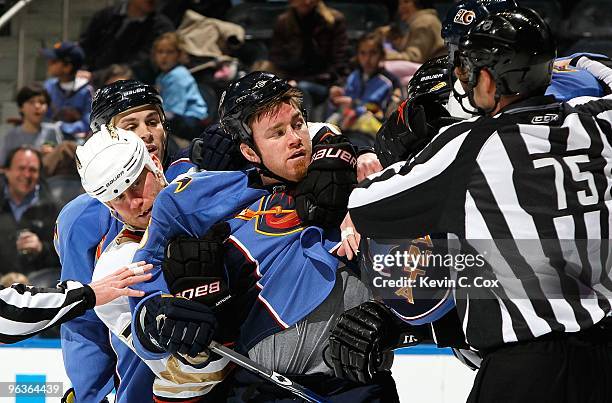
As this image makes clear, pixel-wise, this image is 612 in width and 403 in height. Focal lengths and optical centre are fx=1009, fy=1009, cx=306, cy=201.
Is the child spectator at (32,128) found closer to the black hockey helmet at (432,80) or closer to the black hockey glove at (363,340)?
the black hockey helmet at (432,80)

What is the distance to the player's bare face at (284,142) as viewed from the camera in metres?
2.51

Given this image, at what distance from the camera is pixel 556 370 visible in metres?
1.90

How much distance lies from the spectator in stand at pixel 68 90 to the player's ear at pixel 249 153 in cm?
371

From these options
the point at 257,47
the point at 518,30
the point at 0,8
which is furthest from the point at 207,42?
the point at 518,30

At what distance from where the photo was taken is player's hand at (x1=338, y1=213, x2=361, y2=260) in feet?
7.63

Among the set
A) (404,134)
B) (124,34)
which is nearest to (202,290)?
(404,134)

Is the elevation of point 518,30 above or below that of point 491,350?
above

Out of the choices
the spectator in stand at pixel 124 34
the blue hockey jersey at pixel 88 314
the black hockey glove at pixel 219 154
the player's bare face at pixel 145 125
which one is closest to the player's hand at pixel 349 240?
the black hockey glove at pixel 219 154

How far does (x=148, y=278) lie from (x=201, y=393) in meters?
0.33

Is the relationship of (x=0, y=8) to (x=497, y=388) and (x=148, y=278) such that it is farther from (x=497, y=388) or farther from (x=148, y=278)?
(x=497, y=388)

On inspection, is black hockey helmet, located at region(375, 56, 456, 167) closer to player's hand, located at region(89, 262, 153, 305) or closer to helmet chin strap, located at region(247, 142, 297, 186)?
helmet chin strap, located at region(247, 142, 297, 186)

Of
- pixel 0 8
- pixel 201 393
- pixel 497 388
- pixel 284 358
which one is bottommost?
pixel 0 8

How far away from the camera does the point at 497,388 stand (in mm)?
1953

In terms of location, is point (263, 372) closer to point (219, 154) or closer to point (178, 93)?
point (219, 154)
